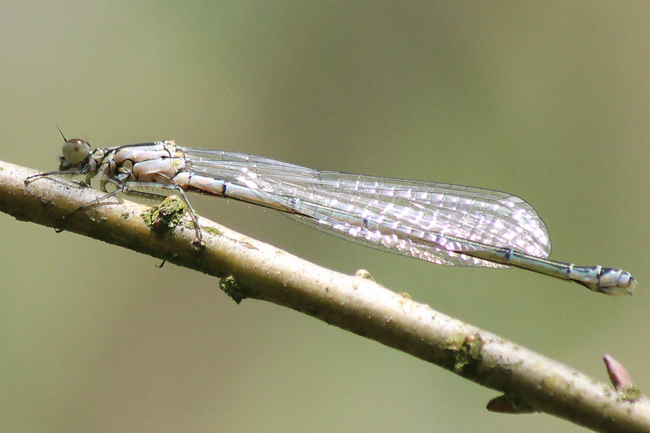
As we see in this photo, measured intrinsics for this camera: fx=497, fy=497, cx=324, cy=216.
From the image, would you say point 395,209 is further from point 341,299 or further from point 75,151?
point 75,151

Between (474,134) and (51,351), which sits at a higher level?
(474,134)

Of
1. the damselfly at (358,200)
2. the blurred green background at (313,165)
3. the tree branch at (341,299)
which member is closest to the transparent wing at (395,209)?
the damselfly at (358,200)

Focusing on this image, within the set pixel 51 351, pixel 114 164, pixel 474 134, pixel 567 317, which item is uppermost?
pixel 474 134

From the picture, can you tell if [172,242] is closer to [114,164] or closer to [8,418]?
[114,164]

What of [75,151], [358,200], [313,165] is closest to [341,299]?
[358,200]

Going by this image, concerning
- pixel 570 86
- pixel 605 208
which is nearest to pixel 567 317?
pixel 605 208

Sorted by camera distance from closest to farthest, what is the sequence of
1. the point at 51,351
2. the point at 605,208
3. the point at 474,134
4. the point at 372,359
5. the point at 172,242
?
1. the point at 172,242
2. the point at 51,351
3. the point at 372,359
4. the point at 605,208
5. the point at 474,134

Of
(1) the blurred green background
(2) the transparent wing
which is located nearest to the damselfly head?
(2) the transparent wing
